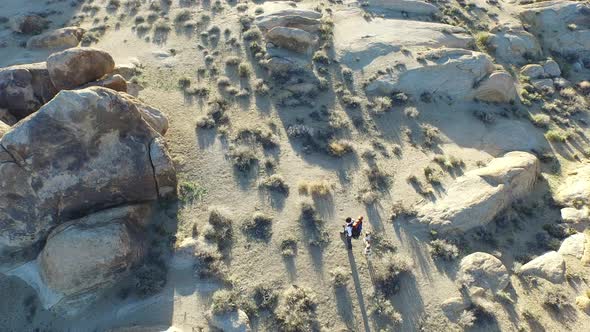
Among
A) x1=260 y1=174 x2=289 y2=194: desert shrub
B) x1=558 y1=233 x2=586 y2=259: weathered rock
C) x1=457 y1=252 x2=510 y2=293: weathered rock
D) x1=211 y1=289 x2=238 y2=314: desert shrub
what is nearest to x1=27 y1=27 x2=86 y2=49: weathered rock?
x1=260 y1=174 x2=289 y2=194: desert shrub

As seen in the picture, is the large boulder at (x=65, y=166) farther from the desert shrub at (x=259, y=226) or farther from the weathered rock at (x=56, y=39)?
the weathered rock at (x=56, y=39)

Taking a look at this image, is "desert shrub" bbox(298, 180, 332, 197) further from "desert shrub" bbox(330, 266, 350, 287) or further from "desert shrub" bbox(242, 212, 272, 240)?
"desert shrub" bbox(330, 266, 350, 287)

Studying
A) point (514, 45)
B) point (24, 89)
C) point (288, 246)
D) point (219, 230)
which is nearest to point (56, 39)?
point (24, 89)

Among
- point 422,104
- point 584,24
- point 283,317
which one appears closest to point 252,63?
point 422,104

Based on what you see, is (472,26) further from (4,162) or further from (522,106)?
(4,162)

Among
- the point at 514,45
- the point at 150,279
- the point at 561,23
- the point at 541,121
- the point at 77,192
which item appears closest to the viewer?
the point at 150,279

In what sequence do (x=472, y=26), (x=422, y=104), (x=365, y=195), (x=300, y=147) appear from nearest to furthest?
(x=365, y=195)
(x=300, y=147)
(x=422, y=104)
(x=472, y=26)

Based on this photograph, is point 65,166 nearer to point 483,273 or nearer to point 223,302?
point 223,302
